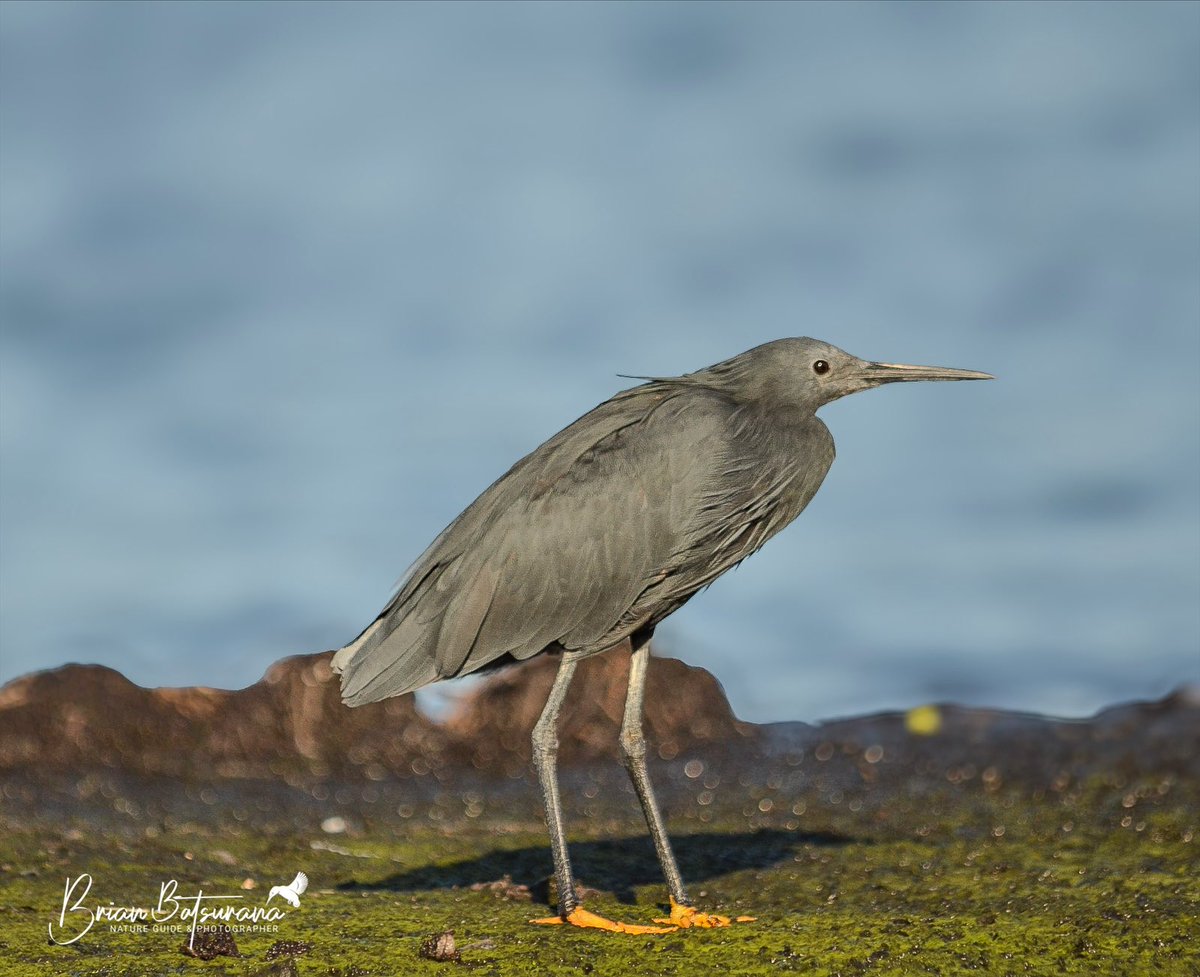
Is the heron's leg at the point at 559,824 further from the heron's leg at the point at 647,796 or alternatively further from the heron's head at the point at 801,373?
the heron's head at the point at 801,373

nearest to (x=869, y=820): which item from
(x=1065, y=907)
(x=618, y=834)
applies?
(x=618, y=834)

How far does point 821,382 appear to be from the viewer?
8.57m

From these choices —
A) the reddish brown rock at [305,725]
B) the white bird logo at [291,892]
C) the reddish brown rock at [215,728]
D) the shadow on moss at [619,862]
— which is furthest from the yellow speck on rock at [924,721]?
the white bird logo at [291,892]

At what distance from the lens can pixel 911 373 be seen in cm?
888

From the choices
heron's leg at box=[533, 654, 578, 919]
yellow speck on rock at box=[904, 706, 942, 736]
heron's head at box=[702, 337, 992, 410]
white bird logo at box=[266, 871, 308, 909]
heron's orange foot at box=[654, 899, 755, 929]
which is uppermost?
heron's head at box=[702, 337, 992, 410]

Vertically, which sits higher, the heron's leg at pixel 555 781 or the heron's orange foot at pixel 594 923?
the heron's leg at pixel 555 781

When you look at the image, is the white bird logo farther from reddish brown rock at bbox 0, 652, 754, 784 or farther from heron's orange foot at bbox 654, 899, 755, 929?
reddish brown rock at bbox 0, 652, 754, 784

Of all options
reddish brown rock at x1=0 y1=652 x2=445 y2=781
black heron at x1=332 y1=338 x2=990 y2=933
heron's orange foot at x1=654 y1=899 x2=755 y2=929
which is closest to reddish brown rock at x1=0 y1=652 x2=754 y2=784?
reddish brown rock at x1=0 y1=652 x2=445 y2=781

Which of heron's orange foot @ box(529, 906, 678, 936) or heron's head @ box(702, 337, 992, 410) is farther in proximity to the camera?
heron's head @ box(702, 337, 992, 410)

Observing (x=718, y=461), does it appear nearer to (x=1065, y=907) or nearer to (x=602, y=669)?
(x=1065, y=907)

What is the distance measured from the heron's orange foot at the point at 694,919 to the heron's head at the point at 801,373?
3.09 meters

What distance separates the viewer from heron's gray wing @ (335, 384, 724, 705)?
314 inches

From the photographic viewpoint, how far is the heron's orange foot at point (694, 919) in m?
7.62

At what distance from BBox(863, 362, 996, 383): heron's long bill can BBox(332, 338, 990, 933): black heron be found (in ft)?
0.08
